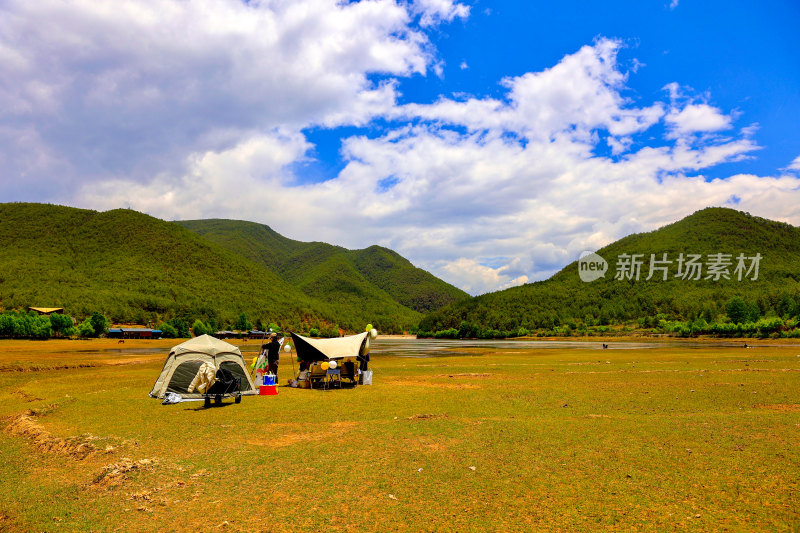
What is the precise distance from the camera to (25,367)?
33969mm

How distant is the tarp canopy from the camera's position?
73.4ft

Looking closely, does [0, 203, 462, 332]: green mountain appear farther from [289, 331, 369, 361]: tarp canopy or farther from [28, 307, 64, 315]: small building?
[289, 331, 369, 361]: tarp canopy

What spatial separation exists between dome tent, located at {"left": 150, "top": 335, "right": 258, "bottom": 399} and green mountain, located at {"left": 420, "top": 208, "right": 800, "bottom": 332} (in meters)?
120

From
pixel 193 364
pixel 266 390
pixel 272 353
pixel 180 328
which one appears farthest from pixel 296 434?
pixel 180 328

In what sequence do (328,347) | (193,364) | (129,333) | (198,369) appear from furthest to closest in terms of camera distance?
(129,333) < (328,347) < (193,364) < (198,369)

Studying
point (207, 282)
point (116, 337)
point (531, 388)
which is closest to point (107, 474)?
point (531, 388)

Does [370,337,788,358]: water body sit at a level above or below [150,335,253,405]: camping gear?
below

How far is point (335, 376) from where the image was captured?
906 inches

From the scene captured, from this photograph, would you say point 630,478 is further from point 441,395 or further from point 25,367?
point 25,367

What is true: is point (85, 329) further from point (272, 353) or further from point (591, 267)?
point (591, 267)

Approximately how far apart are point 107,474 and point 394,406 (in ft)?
33.5

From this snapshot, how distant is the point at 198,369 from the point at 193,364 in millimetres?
369

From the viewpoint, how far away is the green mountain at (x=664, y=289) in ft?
400

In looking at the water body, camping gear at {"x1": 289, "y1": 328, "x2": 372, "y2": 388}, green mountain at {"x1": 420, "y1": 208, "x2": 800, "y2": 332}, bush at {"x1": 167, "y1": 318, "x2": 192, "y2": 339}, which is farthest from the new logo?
camping gear at {"x1": 289, "y1": 328, "x2": 372, "y2": 388}
